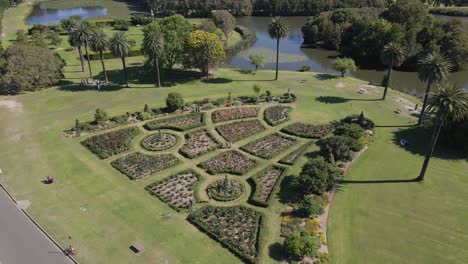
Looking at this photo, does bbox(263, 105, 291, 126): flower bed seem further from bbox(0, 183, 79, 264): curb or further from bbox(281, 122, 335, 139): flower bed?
bbox(0, 183, 79, 264): curb

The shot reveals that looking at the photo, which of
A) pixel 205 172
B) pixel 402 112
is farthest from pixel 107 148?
pixel 402 112

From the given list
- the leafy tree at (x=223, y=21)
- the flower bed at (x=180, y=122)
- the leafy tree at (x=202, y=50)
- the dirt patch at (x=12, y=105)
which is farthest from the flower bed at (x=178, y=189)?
the leafy tree at (x=223, y=21)

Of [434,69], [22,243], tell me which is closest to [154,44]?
[22,243]

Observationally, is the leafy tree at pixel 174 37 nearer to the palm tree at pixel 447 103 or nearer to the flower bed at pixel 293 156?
the flower bed at pixel 293 156

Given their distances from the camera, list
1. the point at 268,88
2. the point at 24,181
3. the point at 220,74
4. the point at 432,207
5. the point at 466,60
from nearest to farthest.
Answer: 1. the point at 432,207
2. the point at 24,181
3. the point at 268,88
4. the point at 220,74
5. the point at 466,60

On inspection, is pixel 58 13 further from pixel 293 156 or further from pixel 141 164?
pixel 293 156

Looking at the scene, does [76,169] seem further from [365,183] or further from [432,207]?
[432,207]

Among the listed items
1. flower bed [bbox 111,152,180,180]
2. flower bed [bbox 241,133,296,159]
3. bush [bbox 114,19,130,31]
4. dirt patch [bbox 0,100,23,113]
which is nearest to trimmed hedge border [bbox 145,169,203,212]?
flower bed [bbox 111,152,180,180]
